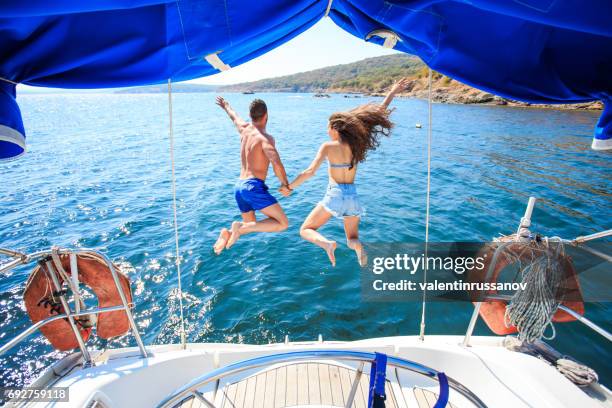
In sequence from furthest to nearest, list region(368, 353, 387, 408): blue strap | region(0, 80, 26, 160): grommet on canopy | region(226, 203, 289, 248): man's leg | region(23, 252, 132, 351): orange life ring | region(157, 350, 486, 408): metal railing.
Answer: region(226, 203, 289, 248): man's leg < region(23, 252, 132, 351): orange life ring < region(0, 80, 26, 160): grommet on canopy < region(157, 350, 486, 408): metal railing < region(368, 353, 387, 408): blue strap

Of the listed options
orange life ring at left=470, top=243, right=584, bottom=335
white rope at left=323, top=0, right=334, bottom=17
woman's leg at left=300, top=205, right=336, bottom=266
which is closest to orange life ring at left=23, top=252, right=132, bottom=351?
woman's leg at left=300, top=205, right=336, bottom=266

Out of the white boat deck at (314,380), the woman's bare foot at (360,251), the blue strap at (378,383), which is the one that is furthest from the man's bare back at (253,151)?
the blue strap at (378,383)

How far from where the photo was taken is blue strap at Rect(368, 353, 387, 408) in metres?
1.55

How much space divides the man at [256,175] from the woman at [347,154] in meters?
0.35

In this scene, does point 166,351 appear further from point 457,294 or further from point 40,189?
point 40,189

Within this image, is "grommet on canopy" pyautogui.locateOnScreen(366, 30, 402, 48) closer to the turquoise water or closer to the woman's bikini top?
the woman's bikini top

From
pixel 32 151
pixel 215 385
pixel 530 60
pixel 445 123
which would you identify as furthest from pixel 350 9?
pixel 445 123

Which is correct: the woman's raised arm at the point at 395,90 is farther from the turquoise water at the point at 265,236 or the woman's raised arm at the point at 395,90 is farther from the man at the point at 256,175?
the turquoise water at the point at 265,236

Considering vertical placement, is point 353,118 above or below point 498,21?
below

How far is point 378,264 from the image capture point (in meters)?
7.25

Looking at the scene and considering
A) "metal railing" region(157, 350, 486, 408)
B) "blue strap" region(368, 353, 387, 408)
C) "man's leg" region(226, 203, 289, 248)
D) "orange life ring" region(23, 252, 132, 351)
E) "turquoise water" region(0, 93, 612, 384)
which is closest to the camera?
"blue strap" region(368, 353, 387, 408)

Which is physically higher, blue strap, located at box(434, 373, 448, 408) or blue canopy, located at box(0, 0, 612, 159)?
blue canopy, located at box(0, 0, 612, 159)

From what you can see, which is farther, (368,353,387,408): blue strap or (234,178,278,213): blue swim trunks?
(234,178,278,213): blue swim trunks

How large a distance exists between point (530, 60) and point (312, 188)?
932 cm
